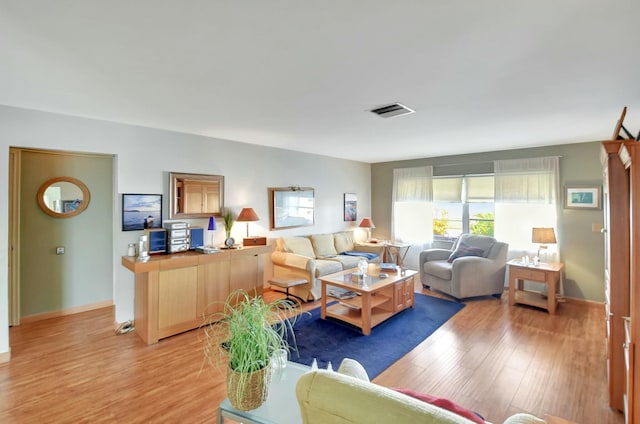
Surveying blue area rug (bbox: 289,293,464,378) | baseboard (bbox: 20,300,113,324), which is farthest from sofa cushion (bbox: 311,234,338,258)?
baseboard (bbox: 20,300,113,324)

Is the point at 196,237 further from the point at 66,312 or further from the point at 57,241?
the point at 66,312

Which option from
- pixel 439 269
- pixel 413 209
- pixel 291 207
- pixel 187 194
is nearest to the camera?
pixel 187 194

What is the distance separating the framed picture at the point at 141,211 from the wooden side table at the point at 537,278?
4.86 metres

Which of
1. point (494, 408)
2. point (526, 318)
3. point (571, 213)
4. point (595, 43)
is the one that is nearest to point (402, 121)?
point (595, 43)

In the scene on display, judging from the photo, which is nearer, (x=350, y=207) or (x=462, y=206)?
(x=462, y=206)

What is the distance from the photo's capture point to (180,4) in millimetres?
1402

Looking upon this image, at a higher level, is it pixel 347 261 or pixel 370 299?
A: pixel 347 261

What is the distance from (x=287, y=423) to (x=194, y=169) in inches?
139

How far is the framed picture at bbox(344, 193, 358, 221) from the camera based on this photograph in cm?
655

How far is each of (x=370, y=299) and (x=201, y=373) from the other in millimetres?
1858

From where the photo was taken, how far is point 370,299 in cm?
346

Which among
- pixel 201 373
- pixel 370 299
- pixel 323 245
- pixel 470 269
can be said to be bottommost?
pixel 201 373

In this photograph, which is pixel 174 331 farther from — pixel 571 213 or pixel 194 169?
pixel 571 213

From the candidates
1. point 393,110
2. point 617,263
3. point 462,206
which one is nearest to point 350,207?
point 462,206
